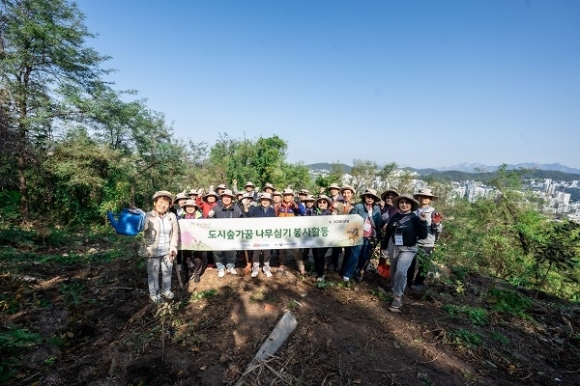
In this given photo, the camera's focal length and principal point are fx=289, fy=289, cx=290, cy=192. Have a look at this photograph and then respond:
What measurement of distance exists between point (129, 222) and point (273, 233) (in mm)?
2769

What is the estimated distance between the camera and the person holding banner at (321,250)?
249 inches

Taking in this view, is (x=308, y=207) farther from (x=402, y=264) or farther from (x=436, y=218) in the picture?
(x=436, y=218)

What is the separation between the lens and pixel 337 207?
6684 millimetres

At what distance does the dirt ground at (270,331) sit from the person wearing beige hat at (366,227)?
1.27 feet

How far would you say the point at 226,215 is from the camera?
6367mm

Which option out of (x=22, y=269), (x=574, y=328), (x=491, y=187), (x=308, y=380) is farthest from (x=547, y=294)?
(x=22, y=269)

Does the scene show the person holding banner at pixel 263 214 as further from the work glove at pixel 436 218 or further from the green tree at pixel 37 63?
the green tree at pixel 37 63

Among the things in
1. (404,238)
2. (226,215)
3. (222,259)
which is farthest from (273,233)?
(404,238)

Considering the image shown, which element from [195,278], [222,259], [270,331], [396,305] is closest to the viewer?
[270,331]

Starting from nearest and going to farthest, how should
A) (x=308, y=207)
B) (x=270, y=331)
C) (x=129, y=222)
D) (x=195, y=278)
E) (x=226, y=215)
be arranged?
(x=270, y=331) < (x=129, y=222) < (x=195, y=278) < (x=226, y=215) < (x=308, y=207)

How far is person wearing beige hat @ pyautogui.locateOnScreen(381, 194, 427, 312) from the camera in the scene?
5.27 meters

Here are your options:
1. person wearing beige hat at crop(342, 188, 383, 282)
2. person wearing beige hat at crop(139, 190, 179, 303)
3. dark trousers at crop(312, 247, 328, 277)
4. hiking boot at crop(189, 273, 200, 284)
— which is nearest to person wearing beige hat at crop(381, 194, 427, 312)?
person wearing beige hat at crop(342, 188, 383, 282)

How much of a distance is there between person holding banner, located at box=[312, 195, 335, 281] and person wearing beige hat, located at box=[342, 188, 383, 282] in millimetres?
529

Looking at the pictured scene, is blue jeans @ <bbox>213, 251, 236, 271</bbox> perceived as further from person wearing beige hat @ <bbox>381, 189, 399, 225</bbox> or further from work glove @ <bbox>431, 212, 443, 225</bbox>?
work glove @ <bbox>431, 212, 443, 225</bbox>
